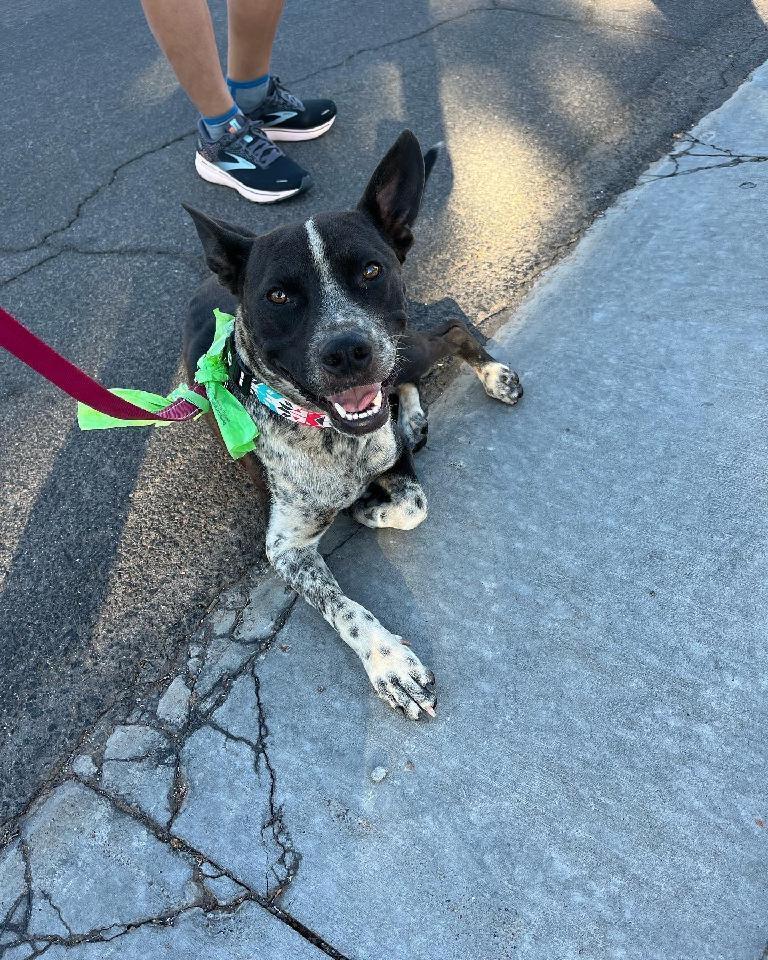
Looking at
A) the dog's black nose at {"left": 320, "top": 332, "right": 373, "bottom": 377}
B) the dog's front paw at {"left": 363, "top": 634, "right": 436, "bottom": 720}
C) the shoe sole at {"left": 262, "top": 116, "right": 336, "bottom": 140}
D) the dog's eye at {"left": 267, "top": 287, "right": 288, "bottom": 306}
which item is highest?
the dog's eye at {"left": 267, "top": 287, "right": 288, "bottom": 306}

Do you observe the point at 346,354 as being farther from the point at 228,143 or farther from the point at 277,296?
the point at 228,143

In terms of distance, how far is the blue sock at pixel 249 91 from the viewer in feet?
17.0

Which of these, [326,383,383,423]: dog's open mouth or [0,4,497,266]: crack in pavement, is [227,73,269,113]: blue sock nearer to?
[0,4,497,266]: crack in pavement

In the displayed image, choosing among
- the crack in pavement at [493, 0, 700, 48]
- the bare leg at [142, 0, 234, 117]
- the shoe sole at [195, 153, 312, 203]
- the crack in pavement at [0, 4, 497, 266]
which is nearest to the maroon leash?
the shoe sole at [195, 153, 312, 203]

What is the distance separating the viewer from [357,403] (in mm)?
2709

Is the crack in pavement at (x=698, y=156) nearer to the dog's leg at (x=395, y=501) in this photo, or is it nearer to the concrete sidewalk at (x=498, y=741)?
the concrete sidewalk at (x=498, y=741)

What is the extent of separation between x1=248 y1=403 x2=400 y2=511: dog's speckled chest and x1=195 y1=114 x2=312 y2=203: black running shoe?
2.34 metres

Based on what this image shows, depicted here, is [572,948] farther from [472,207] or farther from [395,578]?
[472,207]

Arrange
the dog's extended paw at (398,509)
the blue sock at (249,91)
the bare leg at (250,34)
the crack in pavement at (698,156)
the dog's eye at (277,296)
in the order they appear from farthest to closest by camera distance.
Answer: the blue sock at (249,91)
the bare leg at (250,34)
the crack in pavement at (698,156)
the dog's extended paw at (398,509)
the dog's eye at (277,296)

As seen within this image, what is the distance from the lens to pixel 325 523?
10.1 ft

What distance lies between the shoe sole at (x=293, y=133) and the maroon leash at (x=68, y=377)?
3147mm

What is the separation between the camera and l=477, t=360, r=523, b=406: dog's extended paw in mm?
3430

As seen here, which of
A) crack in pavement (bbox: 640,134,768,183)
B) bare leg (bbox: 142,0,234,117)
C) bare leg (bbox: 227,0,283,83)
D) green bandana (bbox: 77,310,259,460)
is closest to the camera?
green bandana (bbox: 77,310,259,460)

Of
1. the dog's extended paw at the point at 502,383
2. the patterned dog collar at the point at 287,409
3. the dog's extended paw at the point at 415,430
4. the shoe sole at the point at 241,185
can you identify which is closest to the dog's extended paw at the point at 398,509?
the dog's extended paw at the point at 415,430
